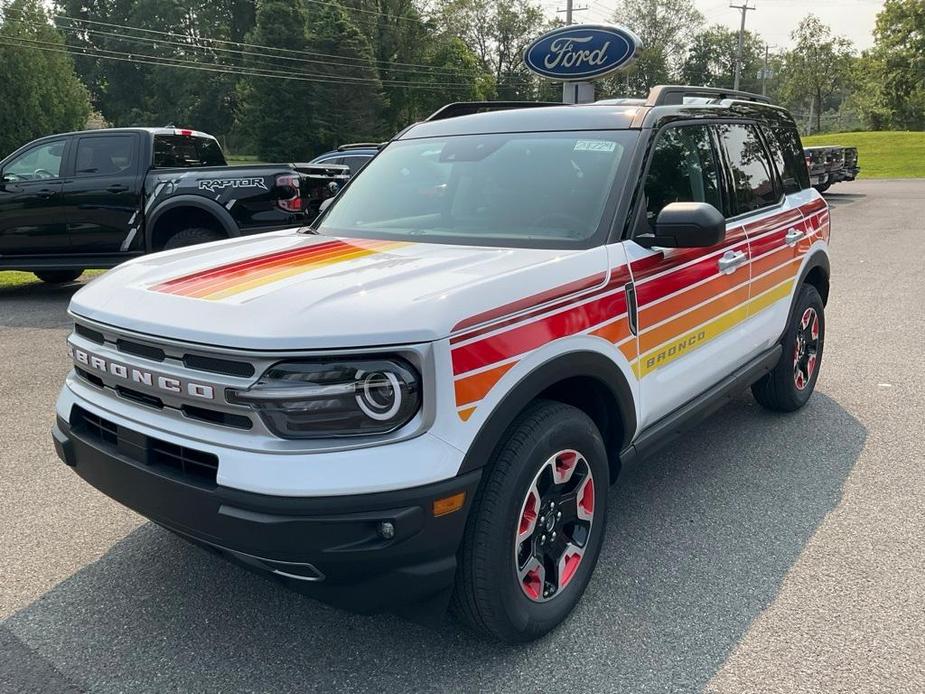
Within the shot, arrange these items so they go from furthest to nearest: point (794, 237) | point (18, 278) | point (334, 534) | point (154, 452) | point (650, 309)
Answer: point (18, 278) < point (794, 237) < point (650, 309) < point (154, 452) < point (334, 534)

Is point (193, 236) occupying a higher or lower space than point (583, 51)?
lower

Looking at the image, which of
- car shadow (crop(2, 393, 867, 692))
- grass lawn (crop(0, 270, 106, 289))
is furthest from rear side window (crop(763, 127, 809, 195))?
grass lawn (crop(0, 270, 106, 289))

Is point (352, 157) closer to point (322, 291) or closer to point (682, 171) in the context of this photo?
point (682, 171)

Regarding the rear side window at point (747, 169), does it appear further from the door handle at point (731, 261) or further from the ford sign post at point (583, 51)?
the ford sign post at point (583, 51)

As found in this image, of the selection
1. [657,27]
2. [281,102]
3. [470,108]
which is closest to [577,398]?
[470,108]

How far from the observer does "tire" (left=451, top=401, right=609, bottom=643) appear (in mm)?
2355

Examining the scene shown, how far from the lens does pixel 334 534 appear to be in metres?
2.08

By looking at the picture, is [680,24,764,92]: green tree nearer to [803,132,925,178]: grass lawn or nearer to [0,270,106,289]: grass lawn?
[803,132,925,178]: grass lawn

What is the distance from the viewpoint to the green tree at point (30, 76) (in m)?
37.1

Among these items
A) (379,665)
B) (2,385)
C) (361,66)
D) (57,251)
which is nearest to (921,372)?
(379,665)

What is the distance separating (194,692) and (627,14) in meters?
93.3

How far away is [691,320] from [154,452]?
89.4 inches

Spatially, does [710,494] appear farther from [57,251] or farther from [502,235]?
[57,251]

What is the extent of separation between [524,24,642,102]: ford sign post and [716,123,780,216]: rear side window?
15.0ft
